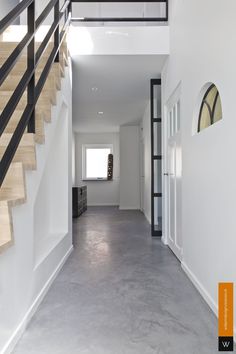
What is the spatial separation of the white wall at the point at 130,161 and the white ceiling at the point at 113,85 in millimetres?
731

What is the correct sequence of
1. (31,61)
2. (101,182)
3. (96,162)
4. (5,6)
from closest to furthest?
(31,61) → (5,6) → (101,182) → (96,162)

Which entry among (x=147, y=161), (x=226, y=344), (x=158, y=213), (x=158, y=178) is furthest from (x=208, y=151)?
(x=147, y=161)

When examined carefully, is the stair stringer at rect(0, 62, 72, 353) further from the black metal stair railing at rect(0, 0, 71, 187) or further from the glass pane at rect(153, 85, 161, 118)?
the glass pane at rect(153, 85, 161, 118)

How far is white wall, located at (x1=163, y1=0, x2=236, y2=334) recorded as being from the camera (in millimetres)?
1811

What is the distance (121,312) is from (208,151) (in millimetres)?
1358

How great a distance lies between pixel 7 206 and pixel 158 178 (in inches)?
142

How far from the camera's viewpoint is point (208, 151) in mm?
2232

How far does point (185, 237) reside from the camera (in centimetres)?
303

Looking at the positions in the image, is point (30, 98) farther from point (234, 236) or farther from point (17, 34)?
point (17, 34)

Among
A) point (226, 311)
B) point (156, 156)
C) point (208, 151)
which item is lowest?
point (226, 311)

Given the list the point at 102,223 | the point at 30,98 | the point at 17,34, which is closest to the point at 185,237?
the point at 30,98

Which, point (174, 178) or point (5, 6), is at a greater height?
point (5, 6)

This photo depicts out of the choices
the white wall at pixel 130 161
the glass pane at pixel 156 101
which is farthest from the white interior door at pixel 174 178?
the white wall at pixel 130 161

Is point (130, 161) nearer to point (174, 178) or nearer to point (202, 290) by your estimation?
point (174, 178)
